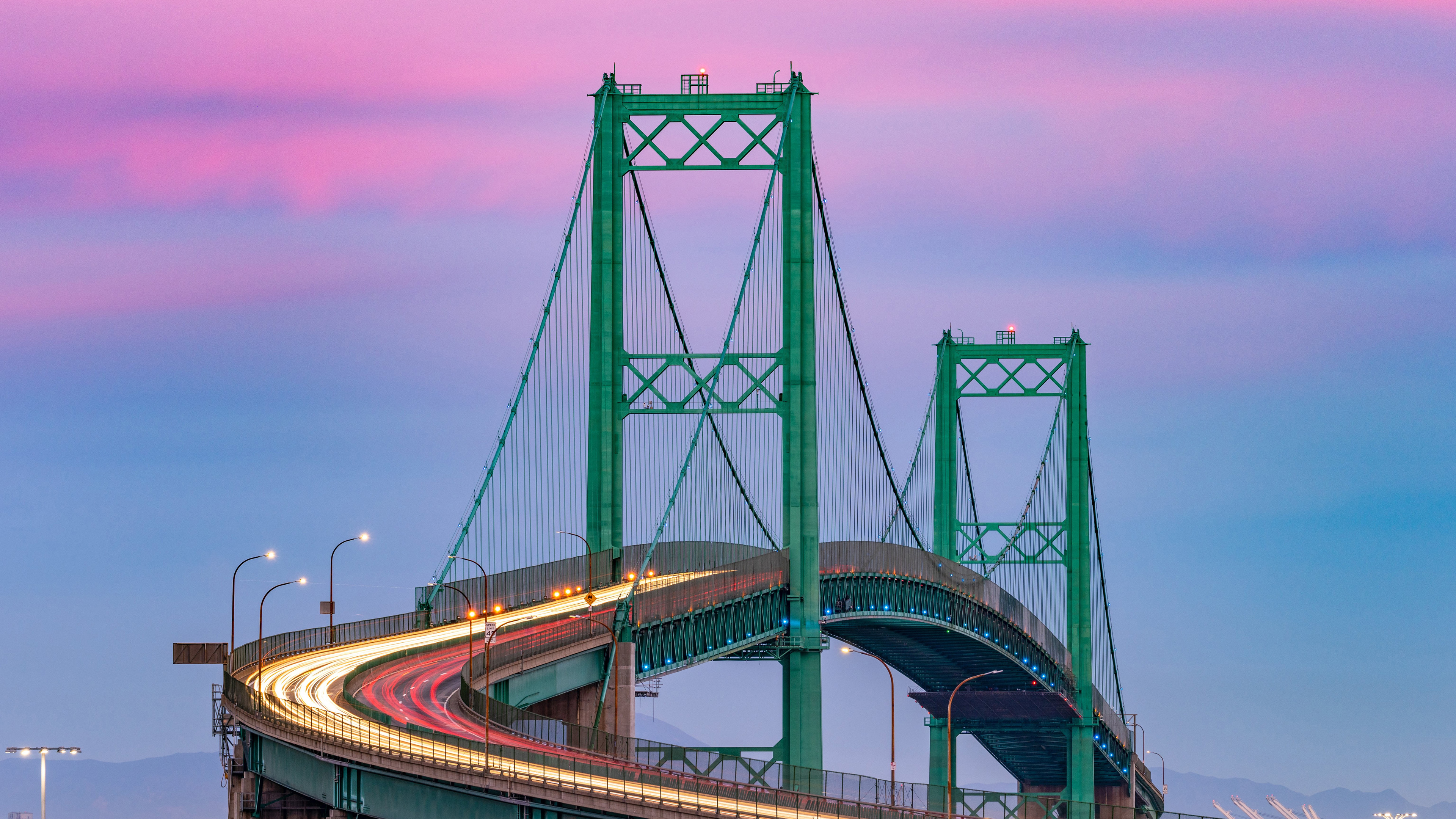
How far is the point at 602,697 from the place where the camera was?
80.1 meters

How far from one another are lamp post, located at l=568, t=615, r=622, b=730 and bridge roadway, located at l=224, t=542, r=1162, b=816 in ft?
1.68

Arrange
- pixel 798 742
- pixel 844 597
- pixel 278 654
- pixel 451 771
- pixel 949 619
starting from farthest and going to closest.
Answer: pixel 949 619
pixel 844 597
pixel 798 742
pixel 278 654
pixel 451 771

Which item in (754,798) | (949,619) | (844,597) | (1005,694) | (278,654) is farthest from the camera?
(1005,694)

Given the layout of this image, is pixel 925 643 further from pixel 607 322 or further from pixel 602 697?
pixel 602 697

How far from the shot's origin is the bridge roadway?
54812 millimetres

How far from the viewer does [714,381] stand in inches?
3718

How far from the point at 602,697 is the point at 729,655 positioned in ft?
50.4

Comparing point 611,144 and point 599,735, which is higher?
point 611,144

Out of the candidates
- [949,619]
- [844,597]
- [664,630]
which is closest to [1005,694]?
[949,619]

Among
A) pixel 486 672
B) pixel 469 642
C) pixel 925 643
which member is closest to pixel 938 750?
pixel 925 643

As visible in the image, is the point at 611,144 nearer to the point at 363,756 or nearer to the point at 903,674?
the point at 363,756

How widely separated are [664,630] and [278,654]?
1305 centimetres

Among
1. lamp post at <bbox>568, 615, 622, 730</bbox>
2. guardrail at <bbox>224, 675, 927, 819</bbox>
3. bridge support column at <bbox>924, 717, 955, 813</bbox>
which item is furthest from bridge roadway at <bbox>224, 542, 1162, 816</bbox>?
bridge support column at <bbox>924, 717, 955, 813</bbox>

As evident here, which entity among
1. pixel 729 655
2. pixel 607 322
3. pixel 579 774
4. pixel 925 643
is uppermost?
pixel 607 322
